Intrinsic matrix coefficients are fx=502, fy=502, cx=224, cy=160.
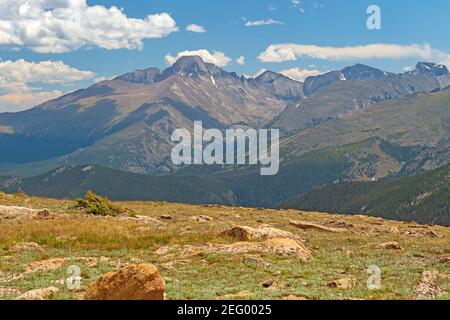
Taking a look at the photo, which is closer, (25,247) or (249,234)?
(25,247)

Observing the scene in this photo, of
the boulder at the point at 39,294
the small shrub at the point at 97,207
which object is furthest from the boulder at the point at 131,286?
the small shrub at the point at 97,207

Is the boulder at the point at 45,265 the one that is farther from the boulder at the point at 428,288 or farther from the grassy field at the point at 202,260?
the boulder at the point at 428,288

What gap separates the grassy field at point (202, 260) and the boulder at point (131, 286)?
5.95ft

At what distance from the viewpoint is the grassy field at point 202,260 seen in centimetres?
2228

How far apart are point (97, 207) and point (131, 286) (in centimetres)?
4120

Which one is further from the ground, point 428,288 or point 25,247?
point 428,288


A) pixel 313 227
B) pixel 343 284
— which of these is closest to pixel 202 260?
pixel 343 284

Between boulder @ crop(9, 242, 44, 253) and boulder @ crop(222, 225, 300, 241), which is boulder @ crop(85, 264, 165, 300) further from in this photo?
boulder @ crop(222, 225, 300, 241)

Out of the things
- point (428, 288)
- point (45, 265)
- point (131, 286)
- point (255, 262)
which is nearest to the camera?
point (131, 286)

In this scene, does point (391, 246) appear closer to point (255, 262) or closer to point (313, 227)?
point (255, 262)

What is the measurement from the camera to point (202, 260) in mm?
30703

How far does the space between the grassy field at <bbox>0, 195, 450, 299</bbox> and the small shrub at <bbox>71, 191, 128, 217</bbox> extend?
750 cm
